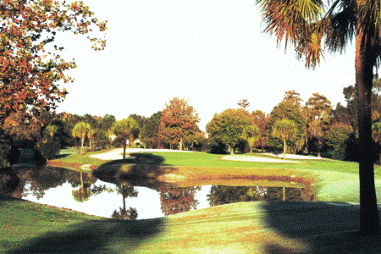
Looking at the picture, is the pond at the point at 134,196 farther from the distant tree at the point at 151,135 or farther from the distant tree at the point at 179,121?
the distant tree at the point at 151,135

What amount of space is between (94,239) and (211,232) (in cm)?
316

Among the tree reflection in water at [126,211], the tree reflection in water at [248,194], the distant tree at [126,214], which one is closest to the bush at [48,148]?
the tree reflection in water at [126,211]

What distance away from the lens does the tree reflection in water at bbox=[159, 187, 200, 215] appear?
1791 cm

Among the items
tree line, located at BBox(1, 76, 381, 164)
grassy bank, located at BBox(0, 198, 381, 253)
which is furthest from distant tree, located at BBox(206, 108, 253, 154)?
grassy bank, located at BBox(0, 198, 381, 253)

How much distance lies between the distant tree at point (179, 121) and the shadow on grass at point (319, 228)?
180 feet

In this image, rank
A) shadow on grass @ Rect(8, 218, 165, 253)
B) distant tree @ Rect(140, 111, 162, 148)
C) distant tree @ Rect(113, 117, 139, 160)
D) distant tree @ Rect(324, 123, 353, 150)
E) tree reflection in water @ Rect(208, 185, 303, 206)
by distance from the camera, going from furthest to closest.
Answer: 1. distant tree @ Rect(140, 111, 162, 148)
2. distant tree @ Rect(324, 123, 353, 150)
3. distant tree @ Rect(113, 117, 139, 160)
4. tree reflection in water @ Rect(208, 185, 303, 206)
5. shadow on grass @ Rect(8, 218, 165, 253)

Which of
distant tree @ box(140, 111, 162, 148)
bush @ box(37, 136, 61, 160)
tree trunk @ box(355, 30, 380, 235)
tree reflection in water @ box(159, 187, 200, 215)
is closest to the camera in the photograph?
tree trunk @ box(355, 30, 380, 235)

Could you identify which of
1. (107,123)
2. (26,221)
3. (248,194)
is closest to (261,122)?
(107,123)

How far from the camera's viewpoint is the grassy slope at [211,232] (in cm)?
711

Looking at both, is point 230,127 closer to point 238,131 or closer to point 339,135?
point 238,131

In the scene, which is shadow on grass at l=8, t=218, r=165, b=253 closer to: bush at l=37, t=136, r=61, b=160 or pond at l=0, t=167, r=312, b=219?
pond at l=0, t=167, r=312, b=219

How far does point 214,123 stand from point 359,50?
2060 inches

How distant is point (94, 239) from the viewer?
934cm

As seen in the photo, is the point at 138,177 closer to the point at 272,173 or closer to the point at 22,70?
the point at 272,173
